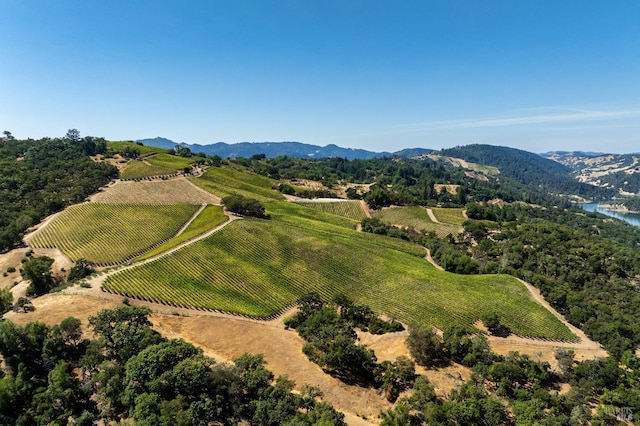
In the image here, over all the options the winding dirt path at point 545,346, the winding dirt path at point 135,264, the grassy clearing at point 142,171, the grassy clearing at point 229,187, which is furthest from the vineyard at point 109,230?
the winding dirt path at point 545,346

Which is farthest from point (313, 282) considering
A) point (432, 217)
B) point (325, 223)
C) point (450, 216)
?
point (450, 216)

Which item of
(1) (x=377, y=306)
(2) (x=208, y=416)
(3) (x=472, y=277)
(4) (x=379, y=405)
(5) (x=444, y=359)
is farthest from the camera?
(3) (x=472, y=277)

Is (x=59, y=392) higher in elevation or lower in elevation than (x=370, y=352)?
higher

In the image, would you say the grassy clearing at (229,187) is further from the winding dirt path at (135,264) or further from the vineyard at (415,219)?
the vineyard at (415,219)

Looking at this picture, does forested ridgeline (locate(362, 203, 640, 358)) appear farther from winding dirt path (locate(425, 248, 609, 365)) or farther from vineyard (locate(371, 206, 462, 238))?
vineyard (locate(371, 206, 462, 238))

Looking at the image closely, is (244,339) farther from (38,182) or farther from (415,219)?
(38,182)

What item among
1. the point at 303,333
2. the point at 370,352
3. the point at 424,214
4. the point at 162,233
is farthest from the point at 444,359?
the point at 424,214

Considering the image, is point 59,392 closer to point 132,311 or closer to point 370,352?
point 132,311
